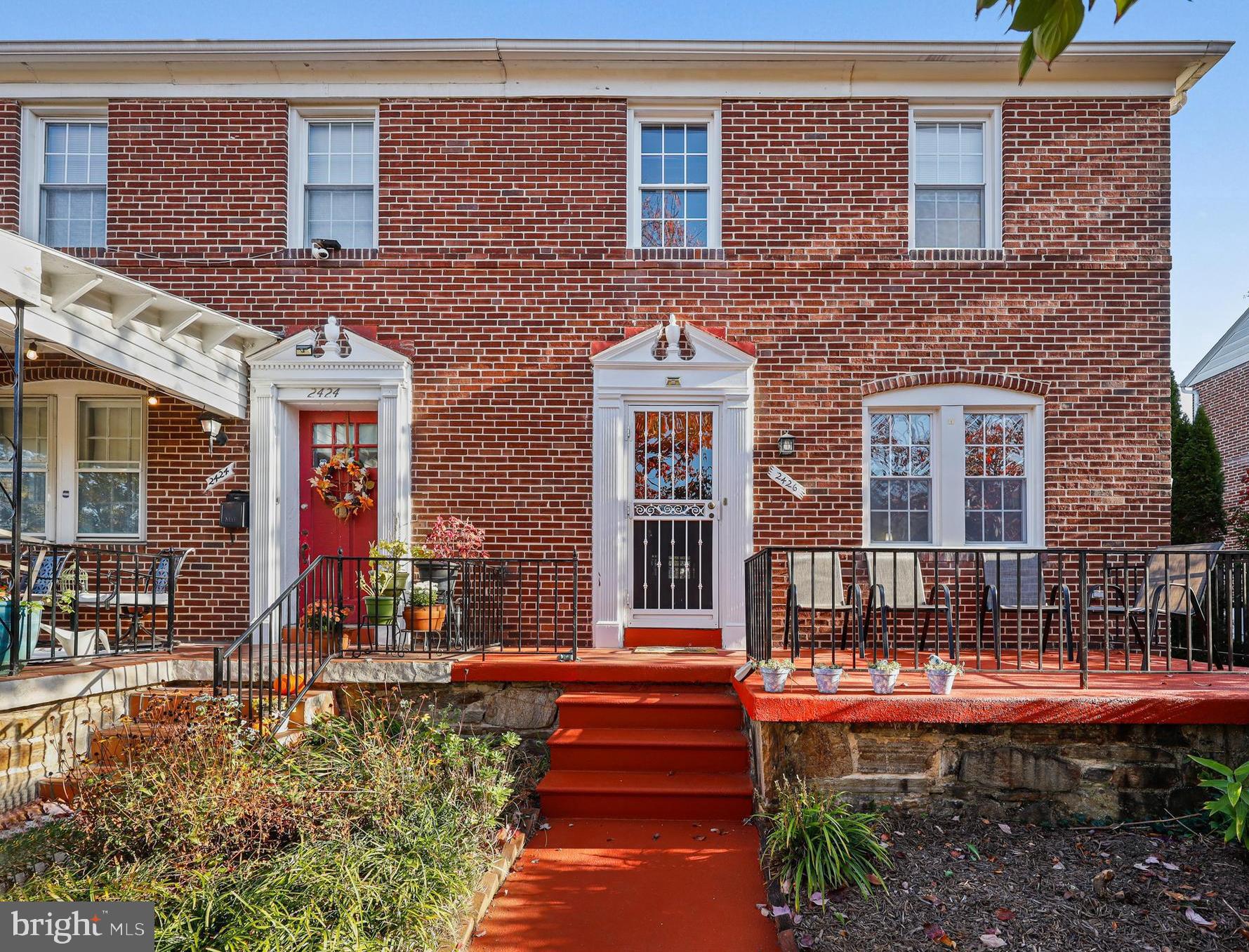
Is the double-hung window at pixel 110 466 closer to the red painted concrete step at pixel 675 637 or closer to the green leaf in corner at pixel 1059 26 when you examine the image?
the red painted concrete step at pixel 675 637

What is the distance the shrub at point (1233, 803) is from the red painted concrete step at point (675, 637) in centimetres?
387

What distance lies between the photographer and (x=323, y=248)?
25.2 ft

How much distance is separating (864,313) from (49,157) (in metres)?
7.82

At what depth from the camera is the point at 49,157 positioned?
793 cm

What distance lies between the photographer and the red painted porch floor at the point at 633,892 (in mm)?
3934

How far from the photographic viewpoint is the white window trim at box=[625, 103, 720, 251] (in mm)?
7859

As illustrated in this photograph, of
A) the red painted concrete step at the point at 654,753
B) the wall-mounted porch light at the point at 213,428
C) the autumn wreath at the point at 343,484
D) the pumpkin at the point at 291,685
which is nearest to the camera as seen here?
the red painted concrete step at the point at 654,753

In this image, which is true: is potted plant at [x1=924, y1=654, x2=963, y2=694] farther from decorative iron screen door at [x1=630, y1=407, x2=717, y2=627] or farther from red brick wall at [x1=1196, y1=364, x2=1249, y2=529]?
red brick wall at [x1=1196, y1=364, x2=1249, y2=529]

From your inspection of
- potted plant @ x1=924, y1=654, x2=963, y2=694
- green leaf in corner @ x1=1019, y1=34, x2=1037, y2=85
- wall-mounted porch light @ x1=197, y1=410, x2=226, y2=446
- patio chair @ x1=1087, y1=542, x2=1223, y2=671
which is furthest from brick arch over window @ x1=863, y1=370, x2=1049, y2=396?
green leaf in corner @ x1=1019, y1=34, x2=1037, y2=85

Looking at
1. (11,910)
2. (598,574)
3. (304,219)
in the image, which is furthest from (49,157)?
(11,910)

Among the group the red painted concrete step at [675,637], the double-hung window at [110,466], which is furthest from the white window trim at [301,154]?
the red painted concrete step at [675,637]

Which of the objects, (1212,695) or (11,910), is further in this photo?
(1212,695)

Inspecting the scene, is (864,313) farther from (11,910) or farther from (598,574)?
(11,910)

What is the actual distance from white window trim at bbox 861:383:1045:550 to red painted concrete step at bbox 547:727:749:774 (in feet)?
9.58
